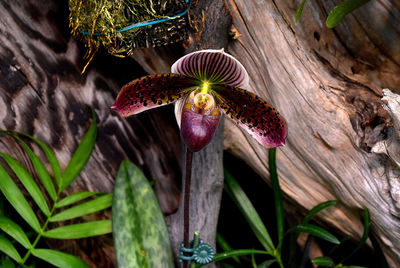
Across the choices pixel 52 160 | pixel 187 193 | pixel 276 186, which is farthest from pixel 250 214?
pixel 52 160

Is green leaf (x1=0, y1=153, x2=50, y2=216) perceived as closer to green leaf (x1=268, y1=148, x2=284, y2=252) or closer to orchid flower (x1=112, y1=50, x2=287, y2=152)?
orchid flower (x1=112, y1=50, x2=287, y2=152)

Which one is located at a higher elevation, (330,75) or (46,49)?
(46,49)

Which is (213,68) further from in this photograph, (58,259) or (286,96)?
(58,259)

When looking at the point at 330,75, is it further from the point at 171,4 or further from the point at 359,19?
the point at 171,4

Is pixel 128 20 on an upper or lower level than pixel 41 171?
upper

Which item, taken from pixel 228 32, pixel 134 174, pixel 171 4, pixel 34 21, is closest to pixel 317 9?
pixel 228 32

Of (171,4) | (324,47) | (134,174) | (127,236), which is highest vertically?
(171,4)
